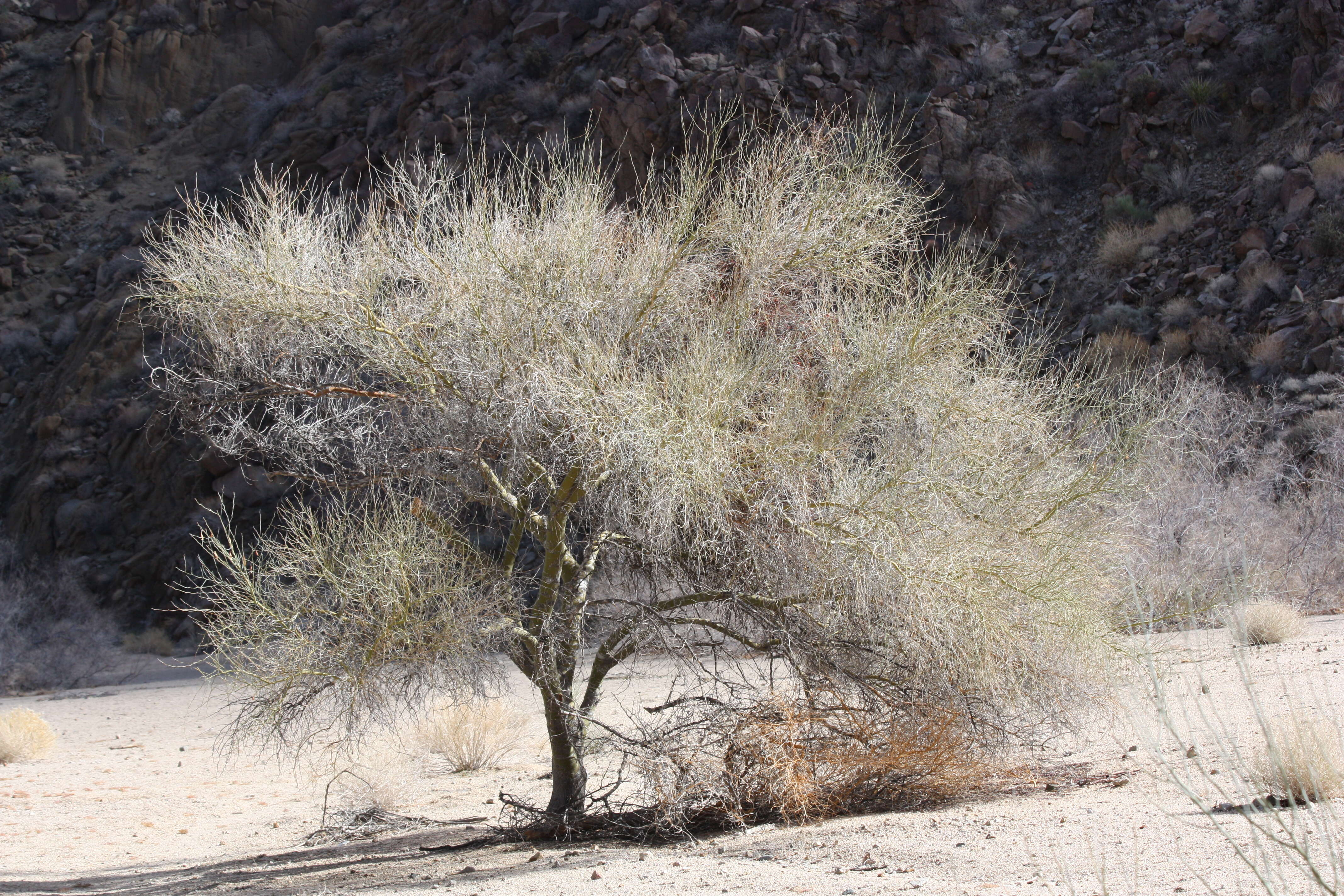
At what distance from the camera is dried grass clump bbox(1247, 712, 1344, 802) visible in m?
5.12

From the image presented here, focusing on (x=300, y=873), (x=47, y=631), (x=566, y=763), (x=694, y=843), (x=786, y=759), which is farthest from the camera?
(x=47, y=631)

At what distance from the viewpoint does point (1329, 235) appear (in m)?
20.1

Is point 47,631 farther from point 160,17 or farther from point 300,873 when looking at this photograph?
point 160,17

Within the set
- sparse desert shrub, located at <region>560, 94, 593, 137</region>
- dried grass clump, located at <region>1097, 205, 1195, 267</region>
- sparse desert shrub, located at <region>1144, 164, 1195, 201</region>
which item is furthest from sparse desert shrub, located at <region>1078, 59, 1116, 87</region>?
sparse desert shrub, located at <region>560, 94, 593, 137</region>

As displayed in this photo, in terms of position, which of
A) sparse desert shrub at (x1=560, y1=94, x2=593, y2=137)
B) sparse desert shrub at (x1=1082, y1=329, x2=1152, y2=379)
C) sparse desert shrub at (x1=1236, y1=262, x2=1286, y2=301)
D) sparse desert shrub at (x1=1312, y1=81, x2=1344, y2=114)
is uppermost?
sparse desert shrub at (x1=560, y1=94, x2=593, y2=137)

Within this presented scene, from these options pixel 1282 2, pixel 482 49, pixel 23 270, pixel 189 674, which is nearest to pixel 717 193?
pixel 189 674

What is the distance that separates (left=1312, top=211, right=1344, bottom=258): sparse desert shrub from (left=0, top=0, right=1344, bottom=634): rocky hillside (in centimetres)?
5

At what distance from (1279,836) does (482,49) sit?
3216 cm

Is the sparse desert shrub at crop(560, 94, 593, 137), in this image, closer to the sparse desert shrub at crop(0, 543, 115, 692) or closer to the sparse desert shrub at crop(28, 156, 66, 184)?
the sparse desert shrub at crop(0, 543, 115, 692)

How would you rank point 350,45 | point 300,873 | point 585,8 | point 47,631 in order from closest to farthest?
point 300,873
point 47,631
point 585,8
point 350,45

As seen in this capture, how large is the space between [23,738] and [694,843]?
32.9 ft

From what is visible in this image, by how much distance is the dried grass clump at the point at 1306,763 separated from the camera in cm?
512

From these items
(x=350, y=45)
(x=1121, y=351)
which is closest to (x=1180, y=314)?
(x=1121, y=351)

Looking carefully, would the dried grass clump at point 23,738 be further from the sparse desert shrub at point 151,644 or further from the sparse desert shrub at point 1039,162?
the sparse desert shrub at point 1039,162
